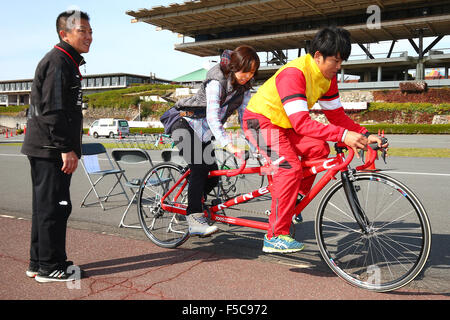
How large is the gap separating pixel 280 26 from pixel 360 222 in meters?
57.7

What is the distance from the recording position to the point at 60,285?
3.27 meters

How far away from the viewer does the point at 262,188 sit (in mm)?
3719

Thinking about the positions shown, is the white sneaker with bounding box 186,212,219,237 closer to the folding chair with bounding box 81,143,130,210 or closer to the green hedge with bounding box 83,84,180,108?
the folding chair with bounding box 81,143,130,210

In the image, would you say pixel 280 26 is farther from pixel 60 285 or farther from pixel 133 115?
pixel 60 285

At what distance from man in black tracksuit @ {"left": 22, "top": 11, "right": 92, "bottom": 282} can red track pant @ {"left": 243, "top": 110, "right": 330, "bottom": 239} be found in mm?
1518

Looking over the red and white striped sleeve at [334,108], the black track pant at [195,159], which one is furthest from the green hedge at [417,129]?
the black track pant at [195,159]

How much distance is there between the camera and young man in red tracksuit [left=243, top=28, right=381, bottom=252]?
310 centimetres

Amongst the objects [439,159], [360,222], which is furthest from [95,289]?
[439,159]

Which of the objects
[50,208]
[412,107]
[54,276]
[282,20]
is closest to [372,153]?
[50,208]

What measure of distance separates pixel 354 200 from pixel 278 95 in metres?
1.07

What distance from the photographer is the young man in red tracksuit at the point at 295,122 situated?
3.10m

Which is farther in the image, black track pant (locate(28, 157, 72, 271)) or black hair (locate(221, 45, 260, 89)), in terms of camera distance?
black hair (locate(221, 45, 260, 89))

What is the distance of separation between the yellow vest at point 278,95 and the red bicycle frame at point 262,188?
400 millimetres

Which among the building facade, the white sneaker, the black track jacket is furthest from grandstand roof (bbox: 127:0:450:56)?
the black track jacket
